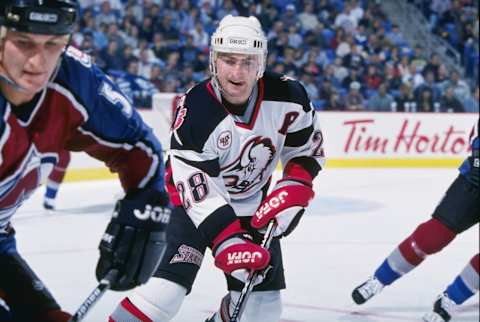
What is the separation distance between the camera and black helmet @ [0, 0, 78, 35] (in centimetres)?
159

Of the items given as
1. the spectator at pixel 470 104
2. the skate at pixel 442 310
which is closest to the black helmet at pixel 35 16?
the skate at pixel 442 310

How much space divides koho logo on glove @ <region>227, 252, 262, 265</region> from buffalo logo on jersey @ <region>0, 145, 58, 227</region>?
0.66 meters

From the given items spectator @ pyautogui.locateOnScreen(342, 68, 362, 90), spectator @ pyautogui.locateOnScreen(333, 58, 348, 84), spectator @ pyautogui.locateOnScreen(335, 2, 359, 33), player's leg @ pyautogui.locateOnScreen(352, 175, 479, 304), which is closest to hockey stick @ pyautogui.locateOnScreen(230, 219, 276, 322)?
player's leg @ pyautogui.locateOnScreen(352, 175, 479, 304)

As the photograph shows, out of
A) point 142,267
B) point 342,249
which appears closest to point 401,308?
point 342,249

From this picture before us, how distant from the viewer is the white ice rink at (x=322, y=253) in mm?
3676

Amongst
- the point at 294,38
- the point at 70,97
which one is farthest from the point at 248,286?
the point at 294,38

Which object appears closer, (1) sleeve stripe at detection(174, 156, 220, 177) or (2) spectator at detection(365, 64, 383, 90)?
(1) sleeve stripe at detection(174, 156, 220, 177)

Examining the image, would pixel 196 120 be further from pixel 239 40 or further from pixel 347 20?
pixel 347 20

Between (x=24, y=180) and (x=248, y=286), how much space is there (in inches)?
34.0

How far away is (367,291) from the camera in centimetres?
363

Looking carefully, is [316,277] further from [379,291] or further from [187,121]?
[187,121]

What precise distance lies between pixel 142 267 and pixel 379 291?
201 cm

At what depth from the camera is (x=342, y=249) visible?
4.85m

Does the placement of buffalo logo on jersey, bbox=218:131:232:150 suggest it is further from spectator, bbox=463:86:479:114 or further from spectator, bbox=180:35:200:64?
spectator, bbox=463:86:479:114
